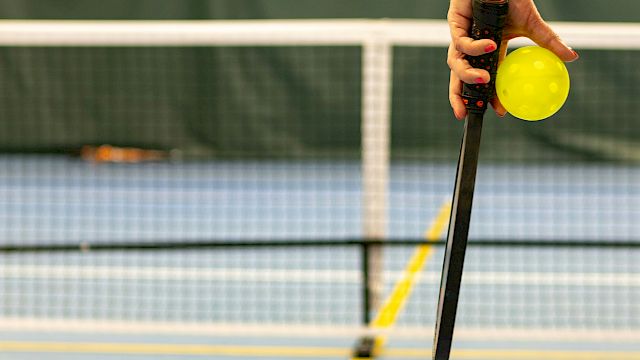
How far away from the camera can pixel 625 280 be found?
4934 millimetres

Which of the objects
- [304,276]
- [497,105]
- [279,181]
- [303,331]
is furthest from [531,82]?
[279,181]

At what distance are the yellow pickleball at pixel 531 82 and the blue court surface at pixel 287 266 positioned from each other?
7.61 ft

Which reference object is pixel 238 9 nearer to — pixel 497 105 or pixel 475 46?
pixel 497 105

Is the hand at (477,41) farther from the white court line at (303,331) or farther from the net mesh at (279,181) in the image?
the net mesh at (279,181)

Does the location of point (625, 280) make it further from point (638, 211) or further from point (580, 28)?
point (638, 211)

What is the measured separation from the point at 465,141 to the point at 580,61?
9.78m

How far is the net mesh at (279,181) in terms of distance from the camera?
4.93 metres

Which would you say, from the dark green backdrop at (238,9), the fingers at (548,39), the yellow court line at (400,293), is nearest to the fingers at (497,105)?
the fingers at (548,39)

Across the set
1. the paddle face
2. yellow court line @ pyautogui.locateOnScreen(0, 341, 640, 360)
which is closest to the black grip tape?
the paddle face

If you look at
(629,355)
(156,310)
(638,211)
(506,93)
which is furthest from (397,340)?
(638,211)

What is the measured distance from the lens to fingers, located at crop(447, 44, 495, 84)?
1.31 meters

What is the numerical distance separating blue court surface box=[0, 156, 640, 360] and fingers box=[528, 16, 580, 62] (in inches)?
92.3

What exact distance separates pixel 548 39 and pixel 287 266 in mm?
4308

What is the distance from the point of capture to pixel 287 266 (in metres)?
5.62
